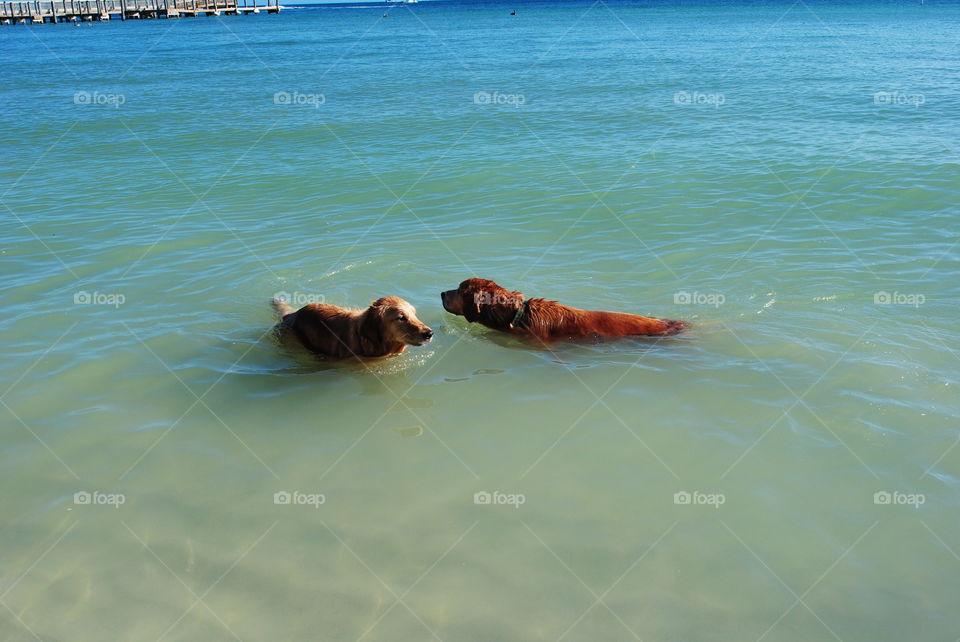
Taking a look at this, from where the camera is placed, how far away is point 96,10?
102 metres

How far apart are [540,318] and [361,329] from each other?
187cm

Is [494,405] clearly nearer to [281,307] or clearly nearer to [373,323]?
[373,323]

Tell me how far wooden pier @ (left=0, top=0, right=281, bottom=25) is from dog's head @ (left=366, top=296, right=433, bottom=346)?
11066cm

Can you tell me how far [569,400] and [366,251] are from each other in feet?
17.6

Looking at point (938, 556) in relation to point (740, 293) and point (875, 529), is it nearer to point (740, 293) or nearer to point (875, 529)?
point (875, 529)

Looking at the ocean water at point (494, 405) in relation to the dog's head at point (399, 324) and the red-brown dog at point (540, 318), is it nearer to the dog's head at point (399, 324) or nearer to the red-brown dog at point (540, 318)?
the red-brown dog at point (540, 318)

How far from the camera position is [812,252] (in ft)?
34.2

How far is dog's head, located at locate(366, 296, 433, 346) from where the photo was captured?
714 centimetres

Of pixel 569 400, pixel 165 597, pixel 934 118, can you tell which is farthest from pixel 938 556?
pixel 934 118

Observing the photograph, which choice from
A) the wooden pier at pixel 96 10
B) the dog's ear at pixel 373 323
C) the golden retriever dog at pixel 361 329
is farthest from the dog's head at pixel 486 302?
the wooden pier at pixel 96 10

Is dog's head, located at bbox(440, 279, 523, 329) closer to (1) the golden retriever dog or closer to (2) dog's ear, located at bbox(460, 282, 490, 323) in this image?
(2) dog's ear, located at bbox(460, 282, 490, 323)

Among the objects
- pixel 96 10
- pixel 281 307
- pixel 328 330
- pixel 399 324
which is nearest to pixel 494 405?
pixel 399 324

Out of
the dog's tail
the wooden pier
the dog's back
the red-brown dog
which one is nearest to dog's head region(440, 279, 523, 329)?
the red-brown dog

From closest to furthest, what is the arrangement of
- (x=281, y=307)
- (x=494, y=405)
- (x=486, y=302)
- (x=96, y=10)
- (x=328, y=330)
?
(x=494, y=405) → (x=328, y=330) → (x=486, y=302) → (x=281, y=307) → (x=96, y=10)
